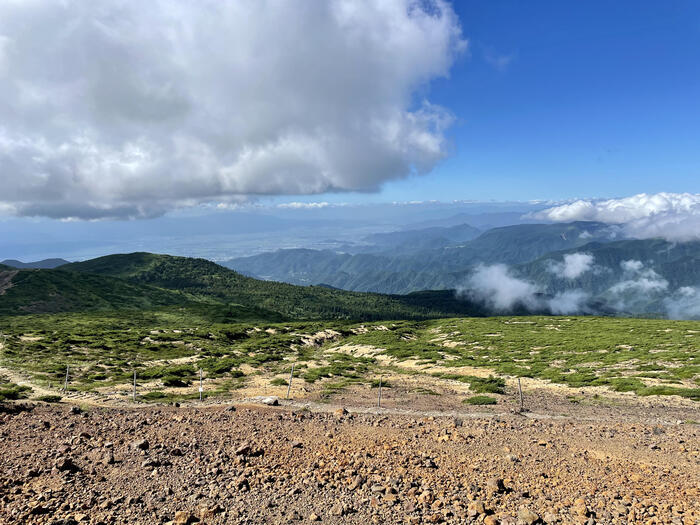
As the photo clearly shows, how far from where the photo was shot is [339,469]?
1157cm

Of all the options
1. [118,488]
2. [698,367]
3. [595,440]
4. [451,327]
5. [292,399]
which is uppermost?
[118,488]

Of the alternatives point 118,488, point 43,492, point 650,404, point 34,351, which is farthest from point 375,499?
point 34,351

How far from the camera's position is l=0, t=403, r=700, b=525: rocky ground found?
9273 mm

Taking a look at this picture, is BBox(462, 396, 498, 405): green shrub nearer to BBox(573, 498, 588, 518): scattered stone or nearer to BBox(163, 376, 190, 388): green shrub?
BBox(573, 498, 588, 518): scattered stone

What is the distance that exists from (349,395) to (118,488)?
53.8 feet

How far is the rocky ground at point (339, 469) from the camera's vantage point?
30.4 feet

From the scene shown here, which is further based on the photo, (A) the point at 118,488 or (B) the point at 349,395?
(B) the point at 349,395

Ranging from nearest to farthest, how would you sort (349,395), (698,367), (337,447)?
(337,447) → (349,395) → (698,367)

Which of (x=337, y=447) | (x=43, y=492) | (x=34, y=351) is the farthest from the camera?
(x=34, y=351)

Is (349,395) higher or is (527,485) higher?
(527,485)

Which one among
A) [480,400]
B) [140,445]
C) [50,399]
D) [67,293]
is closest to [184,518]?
[140,445]

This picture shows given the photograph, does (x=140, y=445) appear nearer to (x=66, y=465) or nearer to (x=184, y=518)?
(x=66, y=465)

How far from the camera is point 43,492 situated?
9.73m

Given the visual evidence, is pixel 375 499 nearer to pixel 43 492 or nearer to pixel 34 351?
pixel 43 492
